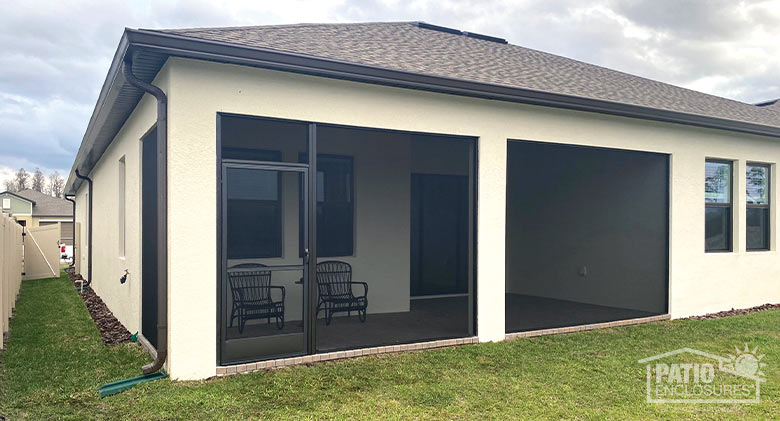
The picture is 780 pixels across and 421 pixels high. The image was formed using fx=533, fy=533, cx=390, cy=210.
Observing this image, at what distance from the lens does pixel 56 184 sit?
229 feet

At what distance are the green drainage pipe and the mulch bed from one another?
201 centimetres

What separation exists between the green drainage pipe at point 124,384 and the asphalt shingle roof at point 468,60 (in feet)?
9.16

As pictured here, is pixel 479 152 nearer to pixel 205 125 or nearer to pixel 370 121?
pixel 370 121

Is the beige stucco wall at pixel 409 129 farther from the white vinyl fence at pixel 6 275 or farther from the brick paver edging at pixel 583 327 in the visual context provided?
the white vinyl fence at pixel 6 275

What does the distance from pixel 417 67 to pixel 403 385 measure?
3.29 m

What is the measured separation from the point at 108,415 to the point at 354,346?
2.39 metres

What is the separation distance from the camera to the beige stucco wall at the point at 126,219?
5676mm

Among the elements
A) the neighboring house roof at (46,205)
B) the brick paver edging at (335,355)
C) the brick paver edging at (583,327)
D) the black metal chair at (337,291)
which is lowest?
the brick paver edging at (583,327)

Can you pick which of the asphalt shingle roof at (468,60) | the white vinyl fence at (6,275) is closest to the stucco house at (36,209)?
the white vinyl fence at (6,275)

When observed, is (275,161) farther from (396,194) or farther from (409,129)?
(409,129)

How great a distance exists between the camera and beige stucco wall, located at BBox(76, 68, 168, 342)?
5.68 m

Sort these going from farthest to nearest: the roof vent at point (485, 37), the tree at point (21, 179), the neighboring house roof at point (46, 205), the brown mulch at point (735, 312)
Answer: the tree at point (21, 179) < the neighboring house roof at point (46, 205) < the roof vent at point (485, 37) < the brown mulch at point (735, 312)

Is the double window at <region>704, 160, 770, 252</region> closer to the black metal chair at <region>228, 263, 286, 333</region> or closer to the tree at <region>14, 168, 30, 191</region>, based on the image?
the black metal chair at <region>228, 263, 286, 333</region>
